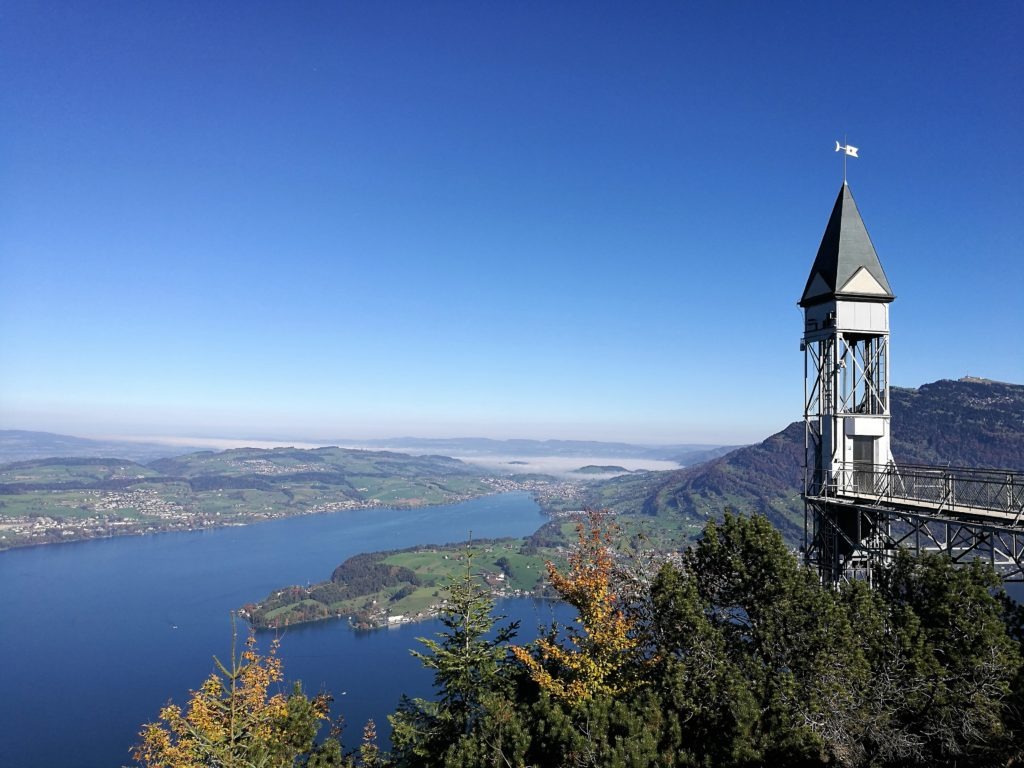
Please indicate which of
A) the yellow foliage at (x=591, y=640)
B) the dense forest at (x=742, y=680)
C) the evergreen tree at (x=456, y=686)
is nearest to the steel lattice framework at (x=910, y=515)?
the dense forest at (x=742, y=680)

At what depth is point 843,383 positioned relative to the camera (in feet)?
68.6

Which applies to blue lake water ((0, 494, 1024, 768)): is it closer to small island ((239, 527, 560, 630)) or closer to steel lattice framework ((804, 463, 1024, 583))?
small island ((239, 527, 560, 630))

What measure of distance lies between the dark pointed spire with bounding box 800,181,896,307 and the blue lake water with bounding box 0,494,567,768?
179 ft

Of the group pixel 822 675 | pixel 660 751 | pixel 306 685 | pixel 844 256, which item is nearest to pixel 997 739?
pixel 822 675

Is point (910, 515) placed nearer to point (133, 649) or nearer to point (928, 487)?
point (928, 487)

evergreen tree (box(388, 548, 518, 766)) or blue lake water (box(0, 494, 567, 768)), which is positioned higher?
evergreen tree (box(388, 548, 518, 766))

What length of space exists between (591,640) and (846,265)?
1535 cm

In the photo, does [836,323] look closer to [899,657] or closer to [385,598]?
[899,657]

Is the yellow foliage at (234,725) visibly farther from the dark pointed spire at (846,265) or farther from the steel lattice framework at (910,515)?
the dark pointed spire at (846,265)

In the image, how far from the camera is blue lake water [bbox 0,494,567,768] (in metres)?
77.4

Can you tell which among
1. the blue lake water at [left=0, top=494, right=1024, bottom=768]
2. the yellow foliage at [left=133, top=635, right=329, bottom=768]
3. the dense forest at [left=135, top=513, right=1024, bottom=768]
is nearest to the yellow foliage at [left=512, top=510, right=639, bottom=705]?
the dense forest at [left=135, top=513, right=1024, bottom=768]

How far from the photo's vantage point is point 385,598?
138375mm

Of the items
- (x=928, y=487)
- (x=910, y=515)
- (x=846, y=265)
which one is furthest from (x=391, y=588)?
(x=910, y=515)

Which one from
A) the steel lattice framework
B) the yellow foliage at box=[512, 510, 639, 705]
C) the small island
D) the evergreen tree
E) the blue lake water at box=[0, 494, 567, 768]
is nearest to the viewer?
the steel lattice framework
